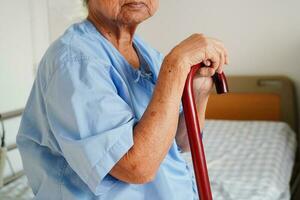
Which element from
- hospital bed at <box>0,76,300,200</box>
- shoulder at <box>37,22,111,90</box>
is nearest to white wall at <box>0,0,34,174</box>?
hospital bed at <box>0,76,300,200</box>

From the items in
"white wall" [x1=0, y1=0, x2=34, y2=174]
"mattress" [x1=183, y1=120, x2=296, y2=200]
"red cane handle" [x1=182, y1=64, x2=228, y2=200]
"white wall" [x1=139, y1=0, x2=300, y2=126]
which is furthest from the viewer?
"white wall" [x1=139, y1=0, x2=300, y2=126]

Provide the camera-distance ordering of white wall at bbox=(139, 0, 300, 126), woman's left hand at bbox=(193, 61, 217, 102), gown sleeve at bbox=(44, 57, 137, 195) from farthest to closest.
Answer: white wall at bbox=(139, 0, 300, 126)
woman's left hand at bbox=(193, 61, 217, 102)
gown sleeve at bbox=(44, 57, 137, 195)

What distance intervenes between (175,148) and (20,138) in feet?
1.11

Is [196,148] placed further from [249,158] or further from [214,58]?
[249,158]

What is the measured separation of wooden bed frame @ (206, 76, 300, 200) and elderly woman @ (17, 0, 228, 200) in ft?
5.78

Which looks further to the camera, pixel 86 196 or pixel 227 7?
pixel 227 7

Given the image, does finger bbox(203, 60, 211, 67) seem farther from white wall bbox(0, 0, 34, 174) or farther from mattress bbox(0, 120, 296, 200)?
white wall bbox(0, 0, 34, 174)

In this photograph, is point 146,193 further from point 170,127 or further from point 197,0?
point 197,0

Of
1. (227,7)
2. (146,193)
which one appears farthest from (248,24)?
(146,193)

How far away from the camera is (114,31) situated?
854 mm

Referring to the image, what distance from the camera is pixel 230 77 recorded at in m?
2.68

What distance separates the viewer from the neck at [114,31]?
84 centimetres

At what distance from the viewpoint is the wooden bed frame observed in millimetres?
2543

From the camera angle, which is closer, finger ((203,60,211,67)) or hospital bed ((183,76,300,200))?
finger ((203,60,211,67))
